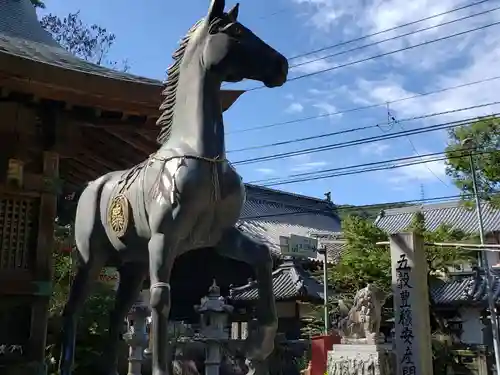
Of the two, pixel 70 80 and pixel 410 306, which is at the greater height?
pixel 70 80

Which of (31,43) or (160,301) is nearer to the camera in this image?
(160,301)

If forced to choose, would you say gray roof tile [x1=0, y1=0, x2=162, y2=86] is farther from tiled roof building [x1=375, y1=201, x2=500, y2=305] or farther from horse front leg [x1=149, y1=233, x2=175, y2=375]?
tiled roof building [x1=375, y1=201, x2=500, y2=305]

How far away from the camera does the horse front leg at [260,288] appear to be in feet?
9.69

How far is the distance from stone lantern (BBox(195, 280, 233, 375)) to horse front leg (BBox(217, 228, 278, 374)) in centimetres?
419

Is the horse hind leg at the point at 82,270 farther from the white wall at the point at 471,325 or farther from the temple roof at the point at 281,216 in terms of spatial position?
the temple roof at the point at 281,216

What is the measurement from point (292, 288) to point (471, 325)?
7103 mm

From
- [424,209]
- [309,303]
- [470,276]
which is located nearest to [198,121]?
[309,303]

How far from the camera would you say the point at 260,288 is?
9.87 ft

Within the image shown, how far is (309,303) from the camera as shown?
20.3m

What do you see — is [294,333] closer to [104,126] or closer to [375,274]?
[375,274]

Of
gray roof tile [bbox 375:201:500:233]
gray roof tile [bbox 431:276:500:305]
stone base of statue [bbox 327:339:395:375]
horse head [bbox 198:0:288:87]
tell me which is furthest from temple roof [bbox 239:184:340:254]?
horse head [bbox 198:0:288:87]

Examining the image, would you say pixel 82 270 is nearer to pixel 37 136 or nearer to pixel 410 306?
pixel 37 136

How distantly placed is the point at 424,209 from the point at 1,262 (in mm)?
33532

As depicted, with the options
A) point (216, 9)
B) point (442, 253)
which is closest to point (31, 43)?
point (216, 9)
